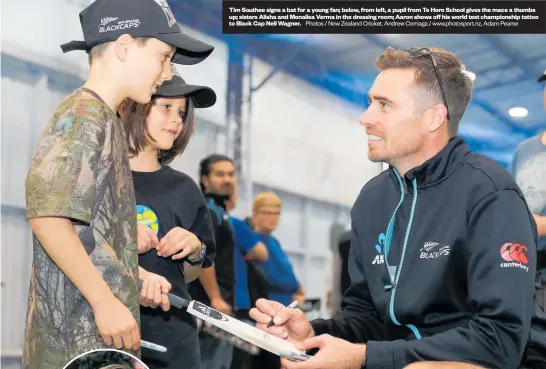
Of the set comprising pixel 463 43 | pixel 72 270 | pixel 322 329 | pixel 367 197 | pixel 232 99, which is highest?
pixel 463 43

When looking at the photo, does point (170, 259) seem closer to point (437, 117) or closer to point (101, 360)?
point (101, 360)

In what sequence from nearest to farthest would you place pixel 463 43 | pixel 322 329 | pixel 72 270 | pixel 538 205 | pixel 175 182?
pixel 72 270
pixel 322 329
pixel 175 182
pixel 538 205
pixel 463 43

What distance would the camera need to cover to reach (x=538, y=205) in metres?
2.42

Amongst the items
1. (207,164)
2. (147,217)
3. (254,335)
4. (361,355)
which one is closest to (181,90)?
(147,217)

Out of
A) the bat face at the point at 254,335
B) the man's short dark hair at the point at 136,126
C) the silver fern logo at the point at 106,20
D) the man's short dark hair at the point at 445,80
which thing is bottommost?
the bat face at the point at 254,335

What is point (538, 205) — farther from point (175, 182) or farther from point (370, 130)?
point (175, 182)

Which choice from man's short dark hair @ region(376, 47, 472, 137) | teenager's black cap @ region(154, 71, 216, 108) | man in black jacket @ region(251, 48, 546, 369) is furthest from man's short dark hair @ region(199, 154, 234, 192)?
man's short dark hair @ region(376, 47, 472, 137)

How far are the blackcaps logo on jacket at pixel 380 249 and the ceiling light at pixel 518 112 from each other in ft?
4.29

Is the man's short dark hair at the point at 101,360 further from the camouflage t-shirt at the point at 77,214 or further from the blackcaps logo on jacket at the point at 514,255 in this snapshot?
the blackcaps logo on jacket at the point at 514,255

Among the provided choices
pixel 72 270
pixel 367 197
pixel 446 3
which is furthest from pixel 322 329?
pixel 446 3

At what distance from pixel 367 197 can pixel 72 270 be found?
0.75m

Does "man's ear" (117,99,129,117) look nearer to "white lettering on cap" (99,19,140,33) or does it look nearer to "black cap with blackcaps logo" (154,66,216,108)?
"black cap with blackcaps logo" (154,66,216,108)

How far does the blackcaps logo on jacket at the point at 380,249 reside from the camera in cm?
156

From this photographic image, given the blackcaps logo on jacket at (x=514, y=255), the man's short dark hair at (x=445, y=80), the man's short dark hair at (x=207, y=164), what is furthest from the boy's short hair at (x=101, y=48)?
the man's short dark hair at (x=207, y=164)
